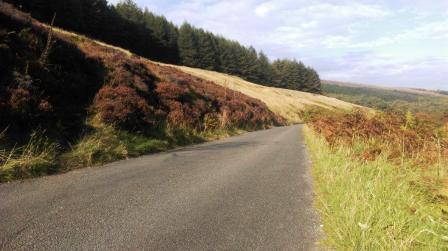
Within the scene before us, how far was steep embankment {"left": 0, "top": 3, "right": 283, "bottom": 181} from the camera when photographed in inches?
312

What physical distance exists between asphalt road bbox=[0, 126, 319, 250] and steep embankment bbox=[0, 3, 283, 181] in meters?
0.84

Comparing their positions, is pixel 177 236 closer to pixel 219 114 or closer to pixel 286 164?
pixel 286 164

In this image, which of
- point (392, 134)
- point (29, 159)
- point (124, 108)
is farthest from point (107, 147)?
point (392, 134)

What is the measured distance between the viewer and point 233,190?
680cm

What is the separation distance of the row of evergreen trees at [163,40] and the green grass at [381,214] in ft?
159

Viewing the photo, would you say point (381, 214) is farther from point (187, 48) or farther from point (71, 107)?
point (187, 48)

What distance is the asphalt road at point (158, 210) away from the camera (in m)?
4.20

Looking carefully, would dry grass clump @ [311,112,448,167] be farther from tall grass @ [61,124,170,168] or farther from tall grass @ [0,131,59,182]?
tall grass @ [0,131,59,182]

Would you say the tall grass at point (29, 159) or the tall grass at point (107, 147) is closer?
the tall grass at point (29, 159)

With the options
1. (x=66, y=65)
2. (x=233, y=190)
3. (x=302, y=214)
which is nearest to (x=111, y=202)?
(x=233, y=190)

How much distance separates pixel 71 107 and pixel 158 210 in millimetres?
6400

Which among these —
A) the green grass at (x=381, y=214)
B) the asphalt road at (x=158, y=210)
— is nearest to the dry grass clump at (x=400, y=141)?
the green grass at (x=381, y=214)

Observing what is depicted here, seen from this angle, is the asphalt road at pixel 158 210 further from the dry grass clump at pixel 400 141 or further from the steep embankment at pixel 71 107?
the dry grass clump at pixel 400 141

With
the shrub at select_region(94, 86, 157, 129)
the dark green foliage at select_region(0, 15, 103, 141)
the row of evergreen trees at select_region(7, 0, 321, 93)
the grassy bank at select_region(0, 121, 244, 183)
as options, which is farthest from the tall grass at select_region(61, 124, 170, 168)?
the row of evergreen trees at select_region(7, 0, 321, 93)
